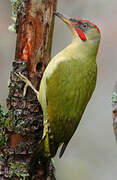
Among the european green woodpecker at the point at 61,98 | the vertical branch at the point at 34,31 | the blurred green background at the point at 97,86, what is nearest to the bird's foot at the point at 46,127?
the european green woodpecker at the point at 61,98

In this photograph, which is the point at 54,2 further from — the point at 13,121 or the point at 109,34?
the point at 109,34

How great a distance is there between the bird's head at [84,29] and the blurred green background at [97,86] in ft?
10.3

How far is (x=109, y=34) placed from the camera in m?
7.28

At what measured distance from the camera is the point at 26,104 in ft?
12.7

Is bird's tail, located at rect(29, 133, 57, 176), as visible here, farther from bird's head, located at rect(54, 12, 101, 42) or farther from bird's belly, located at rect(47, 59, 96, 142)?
bird's head, located at rect(54, 12, 101, 42)

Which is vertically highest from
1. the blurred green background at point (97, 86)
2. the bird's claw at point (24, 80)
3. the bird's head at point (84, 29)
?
the bird's head at point (84, 29)

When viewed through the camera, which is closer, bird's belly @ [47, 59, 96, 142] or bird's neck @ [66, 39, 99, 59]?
bird's belly @ [47, 59, 96, 142]

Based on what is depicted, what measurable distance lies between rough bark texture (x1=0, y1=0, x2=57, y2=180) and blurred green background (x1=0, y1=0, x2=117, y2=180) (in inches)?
131

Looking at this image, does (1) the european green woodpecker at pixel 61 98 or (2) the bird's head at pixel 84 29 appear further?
(2) the bird's head at pixel 84 29

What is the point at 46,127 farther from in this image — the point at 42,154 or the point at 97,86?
the point at 97,86

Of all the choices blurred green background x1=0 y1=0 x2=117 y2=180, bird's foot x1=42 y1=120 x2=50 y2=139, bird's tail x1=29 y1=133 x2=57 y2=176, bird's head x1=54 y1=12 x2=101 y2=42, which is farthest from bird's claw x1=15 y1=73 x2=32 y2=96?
blurred green background x1=0 y1=0 x2=117 y2=180

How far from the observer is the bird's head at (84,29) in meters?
4.05

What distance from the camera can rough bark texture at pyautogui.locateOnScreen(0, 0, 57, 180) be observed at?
384 centimetres

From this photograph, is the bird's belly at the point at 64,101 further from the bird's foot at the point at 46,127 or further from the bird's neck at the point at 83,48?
the bird's neck at the point at 83,48
